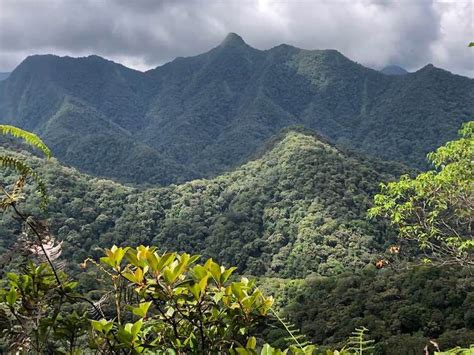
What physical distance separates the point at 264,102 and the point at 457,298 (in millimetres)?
157099

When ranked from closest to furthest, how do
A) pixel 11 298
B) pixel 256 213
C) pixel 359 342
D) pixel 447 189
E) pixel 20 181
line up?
pixel 359 342 < pixel 11 298 < pixel 20 181 < pixel 447 189 < pixel 256 213

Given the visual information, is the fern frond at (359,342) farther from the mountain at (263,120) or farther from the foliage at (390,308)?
the mountain at (263,120)

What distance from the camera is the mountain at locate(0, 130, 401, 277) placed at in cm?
4922

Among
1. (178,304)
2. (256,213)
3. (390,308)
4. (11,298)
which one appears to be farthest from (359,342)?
(256,213)

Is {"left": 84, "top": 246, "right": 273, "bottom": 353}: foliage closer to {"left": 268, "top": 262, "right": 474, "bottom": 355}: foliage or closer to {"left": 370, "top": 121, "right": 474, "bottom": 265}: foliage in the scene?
{"left": 370, "top": 121, "right": 474, "bottom": 265}: foliage

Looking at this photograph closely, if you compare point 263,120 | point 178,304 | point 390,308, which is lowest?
point 390,308

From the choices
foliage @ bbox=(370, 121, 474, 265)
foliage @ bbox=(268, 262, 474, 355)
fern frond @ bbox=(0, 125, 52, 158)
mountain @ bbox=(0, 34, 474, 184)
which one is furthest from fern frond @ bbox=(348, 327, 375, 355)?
mountain @ bbox=(0, 34, 474, 184)

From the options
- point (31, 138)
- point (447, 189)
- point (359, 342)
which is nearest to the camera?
point (359, 342)

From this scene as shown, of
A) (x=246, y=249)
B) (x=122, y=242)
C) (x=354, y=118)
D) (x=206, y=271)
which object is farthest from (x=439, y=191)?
(x=354, y=118)

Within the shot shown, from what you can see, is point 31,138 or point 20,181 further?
point 31,138

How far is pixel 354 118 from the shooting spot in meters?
168

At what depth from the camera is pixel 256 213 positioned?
62156 mm

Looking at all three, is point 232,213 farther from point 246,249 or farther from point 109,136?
point 109,136

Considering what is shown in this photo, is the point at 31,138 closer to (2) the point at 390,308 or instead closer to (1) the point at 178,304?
(1) the point at 178,304
